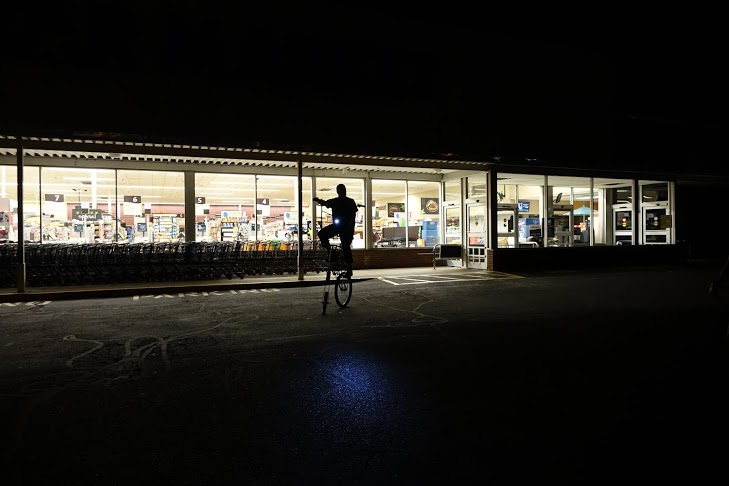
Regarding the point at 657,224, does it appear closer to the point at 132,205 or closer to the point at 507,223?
the point at 507,223

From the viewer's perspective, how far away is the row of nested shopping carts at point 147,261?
45.9 ft

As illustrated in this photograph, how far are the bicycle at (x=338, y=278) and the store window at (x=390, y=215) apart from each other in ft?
32.7

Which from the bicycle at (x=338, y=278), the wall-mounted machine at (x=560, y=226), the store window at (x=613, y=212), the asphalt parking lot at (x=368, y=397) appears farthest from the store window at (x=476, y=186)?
the bicycle at (x=338, y=278)

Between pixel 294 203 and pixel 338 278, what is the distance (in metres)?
9.99

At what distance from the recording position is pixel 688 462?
3.28 meters

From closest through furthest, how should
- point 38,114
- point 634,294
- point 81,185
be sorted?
point 634,294 < point 38,114 < point 81,185

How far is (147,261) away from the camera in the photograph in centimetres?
1509

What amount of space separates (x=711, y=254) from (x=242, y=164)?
2569 centimetres

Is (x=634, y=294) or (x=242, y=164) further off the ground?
(x=242, y=164)

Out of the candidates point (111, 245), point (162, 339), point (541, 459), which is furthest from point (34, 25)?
point (541, 459)

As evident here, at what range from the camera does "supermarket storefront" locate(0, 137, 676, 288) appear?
51.6ft

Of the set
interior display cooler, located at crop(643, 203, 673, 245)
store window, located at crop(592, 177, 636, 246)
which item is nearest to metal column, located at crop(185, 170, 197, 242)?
store window, located at crop(592, 177, 636, 246)

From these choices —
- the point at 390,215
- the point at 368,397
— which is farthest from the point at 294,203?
the point at 368,397

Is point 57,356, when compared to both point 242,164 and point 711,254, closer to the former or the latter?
point 242,164
